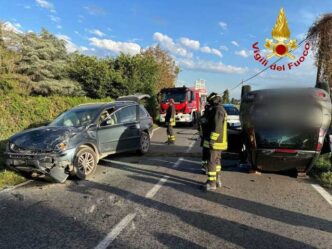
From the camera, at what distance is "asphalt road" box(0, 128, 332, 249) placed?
4445 mm

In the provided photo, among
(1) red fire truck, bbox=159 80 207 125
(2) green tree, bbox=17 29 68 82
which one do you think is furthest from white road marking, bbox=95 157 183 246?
(2) green tree, bbox=17 29 68 82

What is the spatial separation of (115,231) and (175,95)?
19687 mm

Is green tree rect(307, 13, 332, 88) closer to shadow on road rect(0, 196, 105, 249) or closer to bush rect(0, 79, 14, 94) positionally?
shadow on road rect(0, 196, 105, 249)

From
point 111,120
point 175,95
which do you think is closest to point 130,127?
point 111,120

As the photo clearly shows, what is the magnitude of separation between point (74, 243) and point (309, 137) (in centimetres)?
516

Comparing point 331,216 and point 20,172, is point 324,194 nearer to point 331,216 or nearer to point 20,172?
point 331,216

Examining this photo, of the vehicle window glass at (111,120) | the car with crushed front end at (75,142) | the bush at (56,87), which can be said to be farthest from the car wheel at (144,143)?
the bush at (56,87)

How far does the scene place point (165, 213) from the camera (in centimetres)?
548

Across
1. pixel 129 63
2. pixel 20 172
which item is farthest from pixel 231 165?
pixel 129 63

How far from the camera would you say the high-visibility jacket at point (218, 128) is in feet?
23.2

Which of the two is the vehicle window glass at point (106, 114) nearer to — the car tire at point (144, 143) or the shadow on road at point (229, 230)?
the car tire at point (144, 143)

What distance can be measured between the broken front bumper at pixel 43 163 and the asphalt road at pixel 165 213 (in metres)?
0.29

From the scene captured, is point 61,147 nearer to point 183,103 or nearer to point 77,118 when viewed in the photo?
point 77,118

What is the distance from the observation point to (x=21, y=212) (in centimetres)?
556
